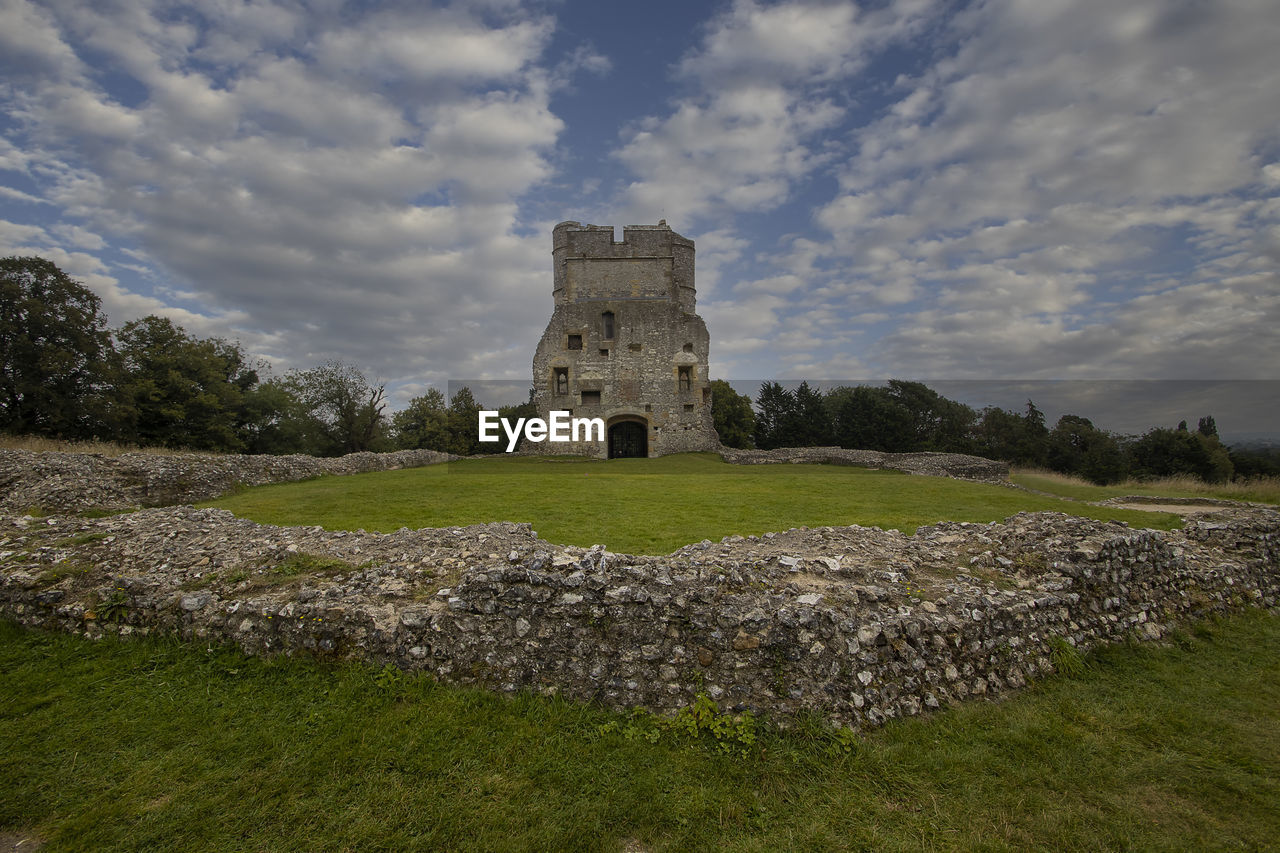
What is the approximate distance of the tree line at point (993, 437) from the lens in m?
36.6

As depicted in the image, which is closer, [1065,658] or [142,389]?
[1065,658]

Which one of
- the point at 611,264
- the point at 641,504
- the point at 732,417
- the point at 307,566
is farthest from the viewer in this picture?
the point at 732,417

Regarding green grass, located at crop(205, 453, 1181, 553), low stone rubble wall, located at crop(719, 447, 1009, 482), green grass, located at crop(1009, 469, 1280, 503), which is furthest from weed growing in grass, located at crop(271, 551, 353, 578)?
low stone rubble wall, located at crop(719, 447, 1009, 482)

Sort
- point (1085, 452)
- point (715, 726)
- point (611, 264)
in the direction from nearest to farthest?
point (715, 726)
point (611, 264)
point (1085, 452)

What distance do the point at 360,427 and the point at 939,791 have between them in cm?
4596

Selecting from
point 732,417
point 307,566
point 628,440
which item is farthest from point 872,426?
point 307,566

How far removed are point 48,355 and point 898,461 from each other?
133 feet

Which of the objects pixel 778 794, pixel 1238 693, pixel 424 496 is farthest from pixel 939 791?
pixel 424 496

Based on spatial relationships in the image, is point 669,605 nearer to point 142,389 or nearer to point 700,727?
point 700,727

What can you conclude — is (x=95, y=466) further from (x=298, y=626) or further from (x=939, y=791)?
(x=939, y=791)

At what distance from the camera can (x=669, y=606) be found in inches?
169

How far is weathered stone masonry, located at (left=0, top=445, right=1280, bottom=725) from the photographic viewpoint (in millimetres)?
4156

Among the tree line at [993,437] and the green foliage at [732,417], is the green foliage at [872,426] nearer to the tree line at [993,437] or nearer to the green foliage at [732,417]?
the tree line at [993,437]

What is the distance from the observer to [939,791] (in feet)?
11.3
